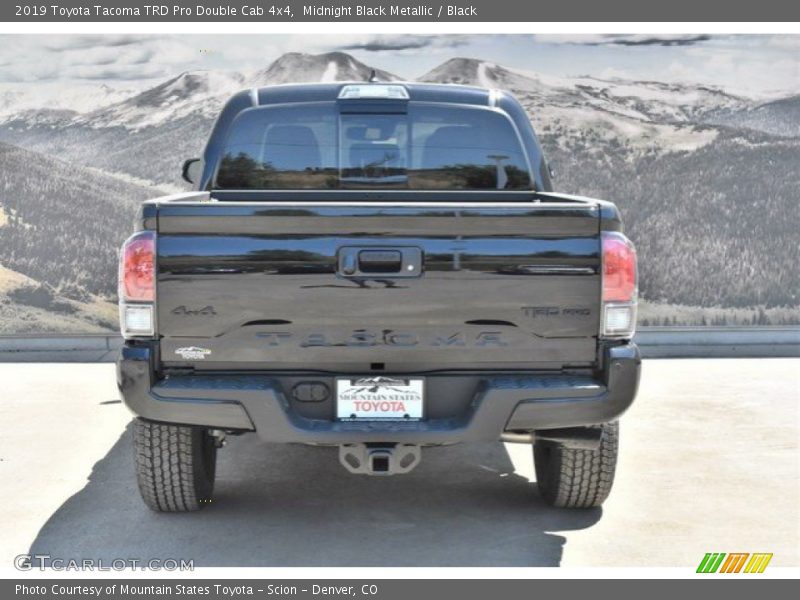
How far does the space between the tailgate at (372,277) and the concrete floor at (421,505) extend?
0.90 metres

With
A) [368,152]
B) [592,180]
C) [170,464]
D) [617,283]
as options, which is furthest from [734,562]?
[592,180]

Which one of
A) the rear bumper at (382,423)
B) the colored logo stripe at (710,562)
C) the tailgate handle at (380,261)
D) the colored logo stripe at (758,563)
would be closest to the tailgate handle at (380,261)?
the tailgate handle at (380,261)

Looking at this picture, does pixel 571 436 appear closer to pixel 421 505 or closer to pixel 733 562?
pixel 733 562

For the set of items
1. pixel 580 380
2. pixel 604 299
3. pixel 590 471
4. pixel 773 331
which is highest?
pixel 604 299

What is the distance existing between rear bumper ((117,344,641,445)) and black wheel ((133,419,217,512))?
1.33 ft

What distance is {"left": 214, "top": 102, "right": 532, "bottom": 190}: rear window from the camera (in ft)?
22.1

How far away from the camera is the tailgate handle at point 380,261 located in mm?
5012

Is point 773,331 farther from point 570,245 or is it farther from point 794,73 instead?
point 570,245

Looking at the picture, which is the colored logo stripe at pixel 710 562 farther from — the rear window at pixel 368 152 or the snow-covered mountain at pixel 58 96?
the snow-covered mountain at pixel 58 96

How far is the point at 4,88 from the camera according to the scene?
1253 cm

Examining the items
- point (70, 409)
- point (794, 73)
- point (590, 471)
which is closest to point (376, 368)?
point (590, 471)

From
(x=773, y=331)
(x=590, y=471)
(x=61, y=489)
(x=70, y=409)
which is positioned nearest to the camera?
(x=590, y=471)

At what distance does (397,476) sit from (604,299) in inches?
83.2

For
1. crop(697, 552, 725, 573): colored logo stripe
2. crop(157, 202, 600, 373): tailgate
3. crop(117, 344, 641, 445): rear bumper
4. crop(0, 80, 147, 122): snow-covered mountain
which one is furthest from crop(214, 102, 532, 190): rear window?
crop(0, 80, 147, 122): snow-covered mountain
